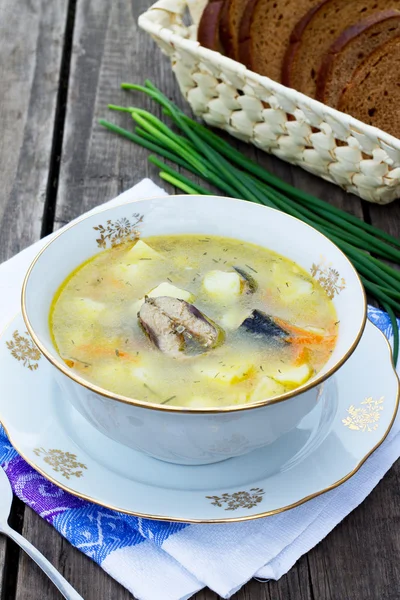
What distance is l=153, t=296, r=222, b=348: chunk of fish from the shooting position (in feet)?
5.24

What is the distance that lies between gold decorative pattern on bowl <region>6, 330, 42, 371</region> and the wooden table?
32 centimetres

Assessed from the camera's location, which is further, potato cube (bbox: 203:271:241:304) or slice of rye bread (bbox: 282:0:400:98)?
slice of rye bread (bbox: 282:0:400:98)

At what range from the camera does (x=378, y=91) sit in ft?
8.51

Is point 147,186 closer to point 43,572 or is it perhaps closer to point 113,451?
point 113,451

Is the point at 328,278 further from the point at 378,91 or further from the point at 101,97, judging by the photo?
the point at 101,97

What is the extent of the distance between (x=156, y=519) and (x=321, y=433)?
0.42 metres

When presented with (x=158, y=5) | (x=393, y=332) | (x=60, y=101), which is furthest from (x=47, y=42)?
(x=393, y=332)

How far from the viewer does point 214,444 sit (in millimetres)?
1456

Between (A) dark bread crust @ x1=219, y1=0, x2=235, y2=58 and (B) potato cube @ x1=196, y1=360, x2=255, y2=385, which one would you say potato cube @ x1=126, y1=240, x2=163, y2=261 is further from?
(A) dark bread crust @ x1=219, y1=0, x2=235, y2=58

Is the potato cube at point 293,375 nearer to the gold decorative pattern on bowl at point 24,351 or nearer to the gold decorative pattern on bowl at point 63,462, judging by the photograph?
the gold decorative pattern on bowl at point 63,462

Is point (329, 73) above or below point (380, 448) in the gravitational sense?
above

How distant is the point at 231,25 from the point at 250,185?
2.34 feet

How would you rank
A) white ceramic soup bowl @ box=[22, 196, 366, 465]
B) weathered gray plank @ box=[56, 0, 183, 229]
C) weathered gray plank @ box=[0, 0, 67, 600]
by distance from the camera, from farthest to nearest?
weathered gray plank @ box=[56, 0, 183, 229] → weathered gray plank @ box=[0, 0, 67, 600] → white ceramic soup bowl @ box=[22, 196, 366, 465]

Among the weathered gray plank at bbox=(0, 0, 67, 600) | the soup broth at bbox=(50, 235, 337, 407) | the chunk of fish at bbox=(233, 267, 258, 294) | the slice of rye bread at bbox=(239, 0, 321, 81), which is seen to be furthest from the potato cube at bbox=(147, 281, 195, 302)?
the slice of rye bread at bbox=(239, 0, 321, 81)
